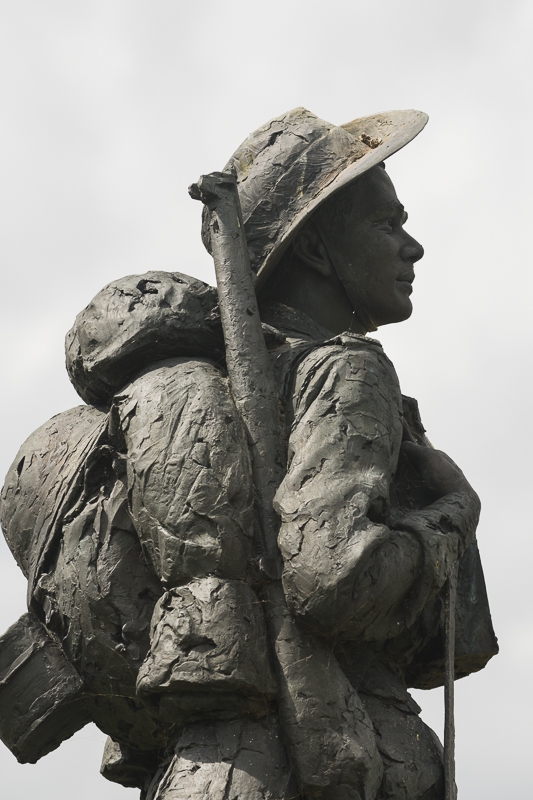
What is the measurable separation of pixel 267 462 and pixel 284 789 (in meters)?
1.38

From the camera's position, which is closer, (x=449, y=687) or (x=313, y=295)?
(x=449, y=687)

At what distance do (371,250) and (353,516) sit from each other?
189 centimetres

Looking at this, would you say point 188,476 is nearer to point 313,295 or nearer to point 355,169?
point 313,295

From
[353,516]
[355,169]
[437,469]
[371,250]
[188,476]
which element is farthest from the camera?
[371,250]

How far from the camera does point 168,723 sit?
21.3ft

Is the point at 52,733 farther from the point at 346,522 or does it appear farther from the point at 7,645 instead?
the point at 346,522

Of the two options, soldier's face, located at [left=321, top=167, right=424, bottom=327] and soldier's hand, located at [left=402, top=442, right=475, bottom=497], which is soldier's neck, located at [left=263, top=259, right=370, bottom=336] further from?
soldier's hand, located at [left=402, top=442, right=475, bottom=497]

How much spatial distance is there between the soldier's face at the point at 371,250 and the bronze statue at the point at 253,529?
0.04 ft

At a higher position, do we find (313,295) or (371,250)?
(371,250)

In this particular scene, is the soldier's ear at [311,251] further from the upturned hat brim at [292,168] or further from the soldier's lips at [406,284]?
the soldier's lips at [406,284]

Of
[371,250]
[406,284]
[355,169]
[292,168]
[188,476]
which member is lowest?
[188,476]

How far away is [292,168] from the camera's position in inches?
307

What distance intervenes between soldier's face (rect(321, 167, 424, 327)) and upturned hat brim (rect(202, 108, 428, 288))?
18 cm

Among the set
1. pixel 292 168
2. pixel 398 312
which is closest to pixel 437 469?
pixel 398 312
